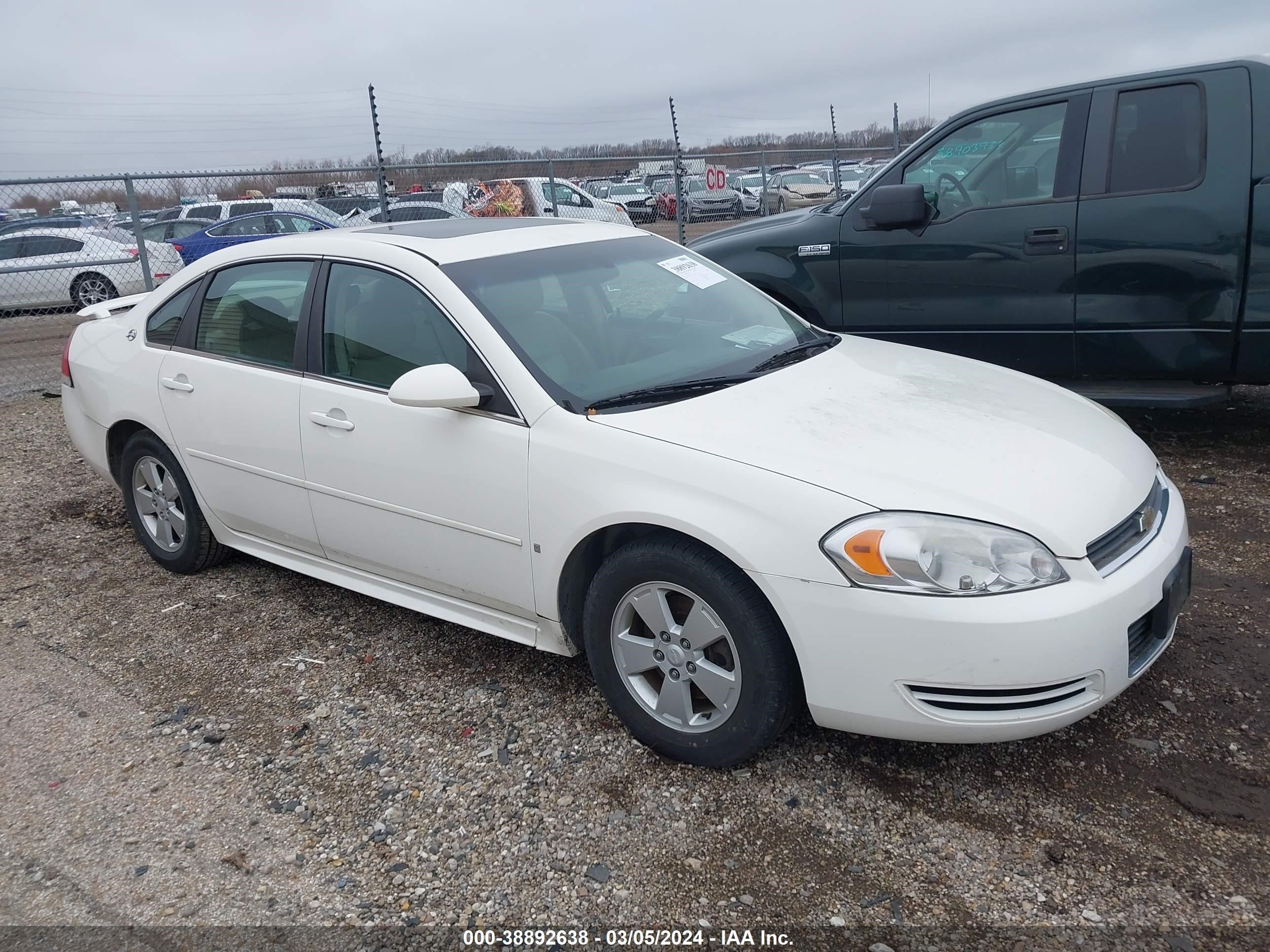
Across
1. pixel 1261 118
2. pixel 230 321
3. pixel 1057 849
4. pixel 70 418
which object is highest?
pixel 1261 118

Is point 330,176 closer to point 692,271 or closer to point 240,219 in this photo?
point 240,219

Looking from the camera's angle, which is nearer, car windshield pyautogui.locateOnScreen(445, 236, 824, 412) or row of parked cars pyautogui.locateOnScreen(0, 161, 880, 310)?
car windshield pyautogui.locateOnScreen(445, 236, 824, 412)

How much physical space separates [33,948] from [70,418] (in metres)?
3.22

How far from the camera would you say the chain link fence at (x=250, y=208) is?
1069 centimetres

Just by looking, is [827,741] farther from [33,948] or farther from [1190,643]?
[33,948]

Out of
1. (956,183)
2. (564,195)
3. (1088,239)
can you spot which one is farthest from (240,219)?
(1088,239)

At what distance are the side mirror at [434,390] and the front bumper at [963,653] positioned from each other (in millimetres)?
1085

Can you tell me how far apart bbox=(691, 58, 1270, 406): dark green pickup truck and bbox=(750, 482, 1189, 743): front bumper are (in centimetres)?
292

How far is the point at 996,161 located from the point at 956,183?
24cm

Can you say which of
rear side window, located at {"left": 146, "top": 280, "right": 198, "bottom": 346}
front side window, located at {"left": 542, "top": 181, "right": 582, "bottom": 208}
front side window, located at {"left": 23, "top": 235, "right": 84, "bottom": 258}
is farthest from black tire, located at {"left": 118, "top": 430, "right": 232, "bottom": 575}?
front side window, located at {"left": 542, "top": 181, "right": 582, "bottom": 208}

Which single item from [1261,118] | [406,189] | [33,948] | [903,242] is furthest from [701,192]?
[33,948]

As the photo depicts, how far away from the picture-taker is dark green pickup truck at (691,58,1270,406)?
4.84 meters

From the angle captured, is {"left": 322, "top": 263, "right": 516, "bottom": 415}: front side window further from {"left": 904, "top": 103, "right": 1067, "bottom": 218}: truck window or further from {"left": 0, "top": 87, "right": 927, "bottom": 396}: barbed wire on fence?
{"left": 0, "top": 87, "right": 927, "bottom": 396}: barbed wire on fence

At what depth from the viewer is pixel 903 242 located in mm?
5668
